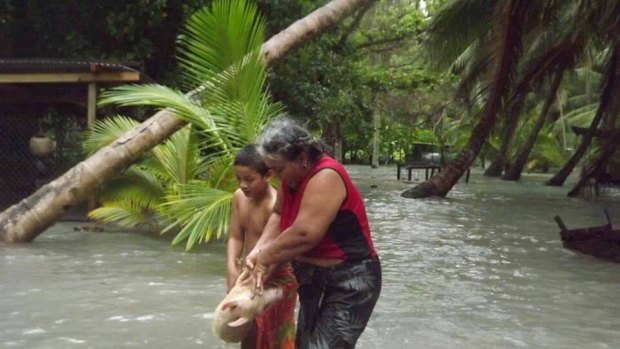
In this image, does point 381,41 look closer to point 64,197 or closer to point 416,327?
point 64,197

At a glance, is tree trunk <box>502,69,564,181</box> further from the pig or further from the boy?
the pig

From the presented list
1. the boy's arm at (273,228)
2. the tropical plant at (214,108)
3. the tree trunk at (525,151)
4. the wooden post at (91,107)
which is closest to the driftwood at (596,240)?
the tropical plant at (214,108)

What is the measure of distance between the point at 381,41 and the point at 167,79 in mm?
11994

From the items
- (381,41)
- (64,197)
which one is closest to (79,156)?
(64,197)

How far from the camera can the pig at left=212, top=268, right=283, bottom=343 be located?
12.8 ft

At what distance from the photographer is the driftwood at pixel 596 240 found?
1099cm

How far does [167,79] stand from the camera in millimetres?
16828

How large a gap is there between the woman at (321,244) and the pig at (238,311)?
70 millimetres

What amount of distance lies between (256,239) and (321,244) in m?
1.00

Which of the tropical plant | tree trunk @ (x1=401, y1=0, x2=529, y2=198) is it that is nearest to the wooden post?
the tropical plant

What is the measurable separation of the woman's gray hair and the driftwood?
763 centimetres

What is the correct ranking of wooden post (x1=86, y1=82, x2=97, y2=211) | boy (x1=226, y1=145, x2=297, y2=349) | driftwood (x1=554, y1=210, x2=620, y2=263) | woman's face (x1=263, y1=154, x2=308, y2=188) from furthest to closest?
wooden post (x1=86, y1=82, x2=97, y2=211) < driftwood (x1=554, y1=210, x2=620, y2=263) < boy (x1=226, y1=145, x2=297, y2=349) < woman's face (x1=263, y1=154, x2=308, y2=188)

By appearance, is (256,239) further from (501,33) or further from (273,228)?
(501,33)

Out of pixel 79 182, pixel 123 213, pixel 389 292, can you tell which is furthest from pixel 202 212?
pixel 123 213
